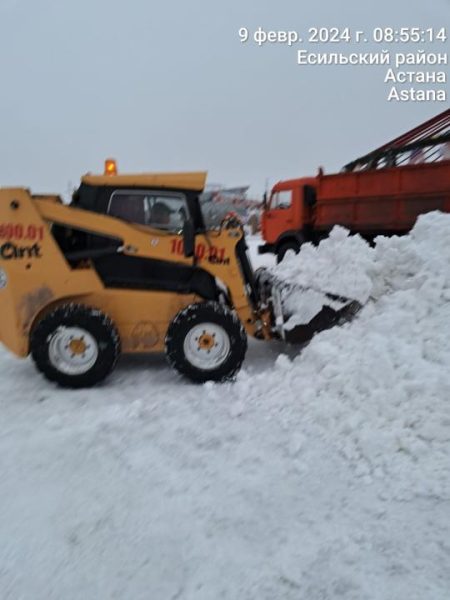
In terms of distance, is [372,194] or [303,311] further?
[372,194]

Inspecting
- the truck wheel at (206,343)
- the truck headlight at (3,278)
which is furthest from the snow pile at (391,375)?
the truck headlight at (3,278)

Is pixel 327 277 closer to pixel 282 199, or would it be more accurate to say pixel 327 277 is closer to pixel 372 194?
pixel 372 194

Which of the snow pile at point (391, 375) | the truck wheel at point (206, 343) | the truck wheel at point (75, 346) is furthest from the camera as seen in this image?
the truck wheel at point (206, 343)

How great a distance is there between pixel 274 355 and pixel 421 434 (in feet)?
8.53

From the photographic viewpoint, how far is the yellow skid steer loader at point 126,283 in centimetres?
479

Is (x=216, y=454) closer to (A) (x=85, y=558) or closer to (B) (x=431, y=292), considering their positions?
(A) (x=85, y=558)

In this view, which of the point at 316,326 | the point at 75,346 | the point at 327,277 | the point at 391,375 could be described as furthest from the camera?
the point at 327,277

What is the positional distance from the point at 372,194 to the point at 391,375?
755 cm

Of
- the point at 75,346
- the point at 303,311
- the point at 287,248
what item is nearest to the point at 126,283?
the point at 75,346

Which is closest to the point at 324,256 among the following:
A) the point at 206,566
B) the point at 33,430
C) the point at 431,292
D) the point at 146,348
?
the point at 431,292

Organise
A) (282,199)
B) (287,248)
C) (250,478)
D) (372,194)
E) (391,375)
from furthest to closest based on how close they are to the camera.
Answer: (282,199) → (287,248) → (372,194) → (391,375) → (250,478)

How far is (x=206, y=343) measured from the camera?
4.91 meters

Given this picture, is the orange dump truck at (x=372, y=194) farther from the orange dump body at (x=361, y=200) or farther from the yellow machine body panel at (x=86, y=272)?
the yellow machine body panel at (x=86, y=272)

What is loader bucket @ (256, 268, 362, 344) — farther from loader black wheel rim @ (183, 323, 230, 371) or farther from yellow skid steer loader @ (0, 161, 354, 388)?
loader black wheel rim @ (183, 323, 230, 371)
